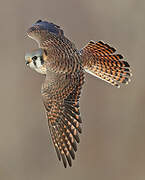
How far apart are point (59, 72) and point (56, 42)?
23 cm

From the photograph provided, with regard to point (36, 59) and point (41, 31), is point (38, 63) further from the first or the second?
point (41, 31)

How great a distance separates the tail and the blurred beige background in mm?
546

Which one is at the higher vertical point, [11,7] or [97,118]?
[11,7]

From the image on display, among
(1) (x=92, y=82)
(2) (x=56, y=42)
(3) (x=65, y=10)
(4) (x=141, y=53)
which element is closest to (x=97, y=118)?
(1) (x=92, y=82)

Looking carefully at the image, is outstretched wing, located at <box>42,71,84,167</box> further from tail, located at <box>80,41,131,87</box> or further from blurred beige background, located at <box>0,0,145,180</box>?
blurred beige background, located at <box>0,0,145,180</box>

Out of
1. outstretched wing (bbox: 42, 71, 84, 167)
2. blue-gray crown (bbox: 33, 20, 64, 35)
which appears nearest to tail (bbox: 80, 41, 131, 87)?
blue-gray crown (bbox: 33, 20, 64, 35)

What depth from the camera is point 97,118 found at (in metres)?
4.48

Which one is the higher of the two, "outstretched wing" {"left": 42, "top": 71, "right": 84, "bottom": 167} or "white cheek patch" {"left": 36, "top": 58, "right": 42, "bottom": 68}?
"white cheek patch" {"left": 36, "top": 58, "right": 42, "bottom": 68}

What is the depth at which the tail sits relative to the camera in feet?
12.0

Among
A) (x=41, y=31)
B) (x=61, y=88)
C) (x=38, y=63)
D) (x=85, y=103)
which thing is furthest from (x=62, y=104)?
(x=85, y=103)

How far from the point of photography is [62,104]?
330 centimetres

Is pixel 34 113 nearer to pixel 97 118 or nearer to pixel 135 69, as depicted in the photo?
pixel 97 118

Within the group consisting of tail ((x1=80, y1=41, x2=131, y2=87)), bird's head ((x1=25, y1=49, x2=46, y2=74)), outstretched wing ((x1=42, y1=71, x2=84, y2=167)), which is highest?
bird's head ((x1=25, y1=49, x2=46, y2=74))

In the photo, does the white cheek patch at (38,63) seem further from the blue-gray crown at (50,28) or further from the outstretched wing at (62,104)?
the blue-gray crown at (50,28)
